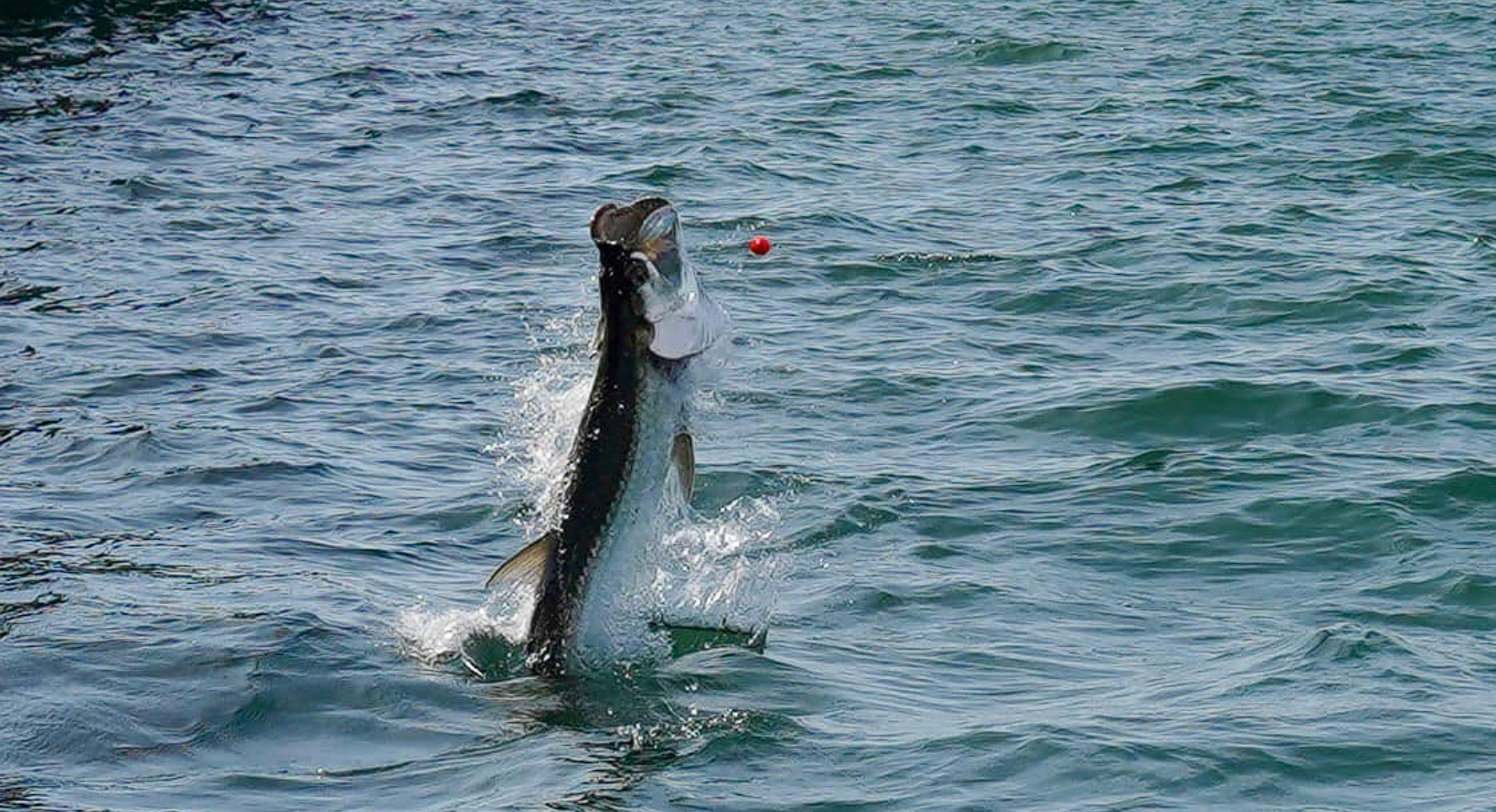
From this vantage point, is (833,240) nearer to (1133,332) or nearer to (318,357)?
(1133,332)

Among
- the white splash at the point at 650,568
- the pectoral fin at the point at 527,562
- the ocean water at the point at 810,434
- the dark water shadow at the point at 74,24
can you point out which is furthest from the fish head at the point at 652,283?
the dark water shadow at the point at 74,24

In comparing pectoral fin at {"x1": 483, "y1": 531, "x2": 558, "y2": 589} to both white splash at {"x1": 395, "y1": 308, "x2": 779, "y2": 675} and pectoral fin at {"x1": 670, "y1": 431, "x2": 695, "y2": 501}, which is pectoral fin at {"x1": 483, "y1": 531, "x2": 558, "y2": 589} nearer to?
white splash at {"x1": 395, "y1": 308, "x2": 779, "y2": 675}

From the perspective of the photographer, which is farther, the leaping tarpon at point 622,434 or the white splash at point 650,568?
the white splash at point 650,568

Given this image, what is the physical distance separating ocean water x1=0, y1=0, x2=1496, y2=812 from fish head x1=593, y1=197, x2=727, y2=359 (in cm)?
26

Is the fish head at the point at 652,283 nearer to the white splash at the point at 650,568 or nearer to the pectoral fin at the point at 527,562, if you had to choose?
the white splash at the point at 650,568

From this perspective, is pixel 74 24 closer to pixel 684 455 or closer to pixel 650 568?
pixel 650 568

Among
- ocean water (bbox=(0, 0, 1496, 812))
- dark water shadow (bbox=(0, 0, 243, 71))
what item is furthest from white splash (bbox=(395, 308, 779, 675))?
dark water shadow (bbox=(0, 0, 243, 71))

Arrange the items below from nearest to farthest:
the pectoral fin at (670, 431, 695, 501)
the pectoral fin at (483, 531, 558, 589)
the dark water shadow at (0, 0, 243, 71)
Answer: the pectoral fin at (670, 431, 695, 501)
the pectoral fin at (483, 531, 558, 589)
the dark water shadow at (0, 0, 243, 71)

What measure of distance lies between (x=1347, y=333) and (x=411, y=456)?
17.9ft

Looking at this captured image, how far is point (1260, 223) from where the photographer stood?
16.2 meters

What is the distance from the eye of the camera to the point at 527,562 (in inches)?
292

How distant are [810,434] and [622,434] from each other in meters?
4.54

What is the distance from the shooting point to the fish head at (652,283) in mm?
6852

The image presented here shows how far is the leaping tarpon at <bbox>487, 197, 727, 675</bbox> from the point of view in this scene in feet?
22.6
